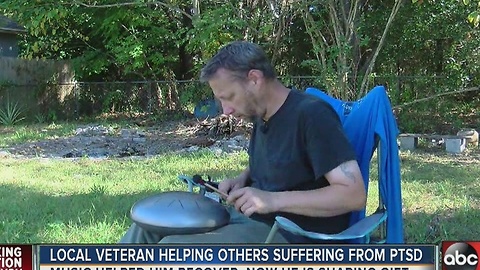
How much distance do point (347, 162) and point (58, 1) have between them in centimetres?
997

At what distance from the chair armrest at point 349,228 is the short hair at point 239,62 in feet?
1.82

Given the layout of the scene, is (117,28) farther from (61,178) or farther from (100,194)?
(100,194)

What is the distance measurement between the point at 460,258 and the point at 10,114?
1248cm

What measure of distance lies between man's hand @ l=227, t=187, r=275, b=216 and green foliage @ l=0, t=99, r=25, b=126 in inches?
471

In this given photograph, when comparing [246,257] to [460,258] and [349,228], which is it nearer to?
[349,228]

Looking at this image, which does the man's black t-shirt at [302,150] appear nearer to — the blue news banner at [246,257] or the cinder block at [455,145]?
the blue news banner at [246,257]

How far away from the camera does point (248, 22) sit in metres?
9.84

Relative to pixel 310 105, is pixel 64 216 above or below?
below

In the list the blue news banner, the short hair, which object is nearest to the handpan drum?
the blue news banner

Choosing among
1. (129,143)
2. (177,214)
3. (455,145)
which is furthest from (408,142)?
(177,214)

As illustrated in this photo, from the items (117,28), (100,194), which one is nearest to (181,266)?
(100,194)

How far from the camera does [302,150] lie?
2156 mm

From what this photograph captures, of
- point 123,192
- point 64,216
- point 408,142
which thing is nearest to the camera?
point 64,216

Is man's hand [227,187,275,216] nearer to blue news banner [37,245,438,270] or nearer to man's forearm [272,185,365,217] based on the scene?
man's forearm [272,185,365,217]
